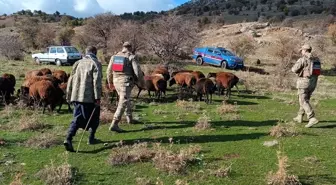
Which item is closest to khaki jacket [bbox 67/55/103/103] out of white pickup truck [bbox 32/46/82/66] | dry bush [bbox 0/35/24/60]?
white pickup truck [bbox 32/46/82/66]

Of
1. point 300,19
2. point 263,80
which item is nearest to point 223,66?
point 263,80

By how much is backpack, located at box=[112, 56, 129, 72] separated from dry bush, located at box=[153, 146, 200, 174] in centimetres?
277

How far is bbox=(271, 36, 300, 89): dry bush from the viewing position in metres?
22.1

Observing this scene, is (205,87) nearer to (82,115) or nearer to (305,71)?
(305,71)

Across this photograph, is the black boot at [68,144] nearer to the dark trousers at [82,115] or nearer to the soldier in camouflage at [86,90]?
the soldier in camouflage at [86,90]

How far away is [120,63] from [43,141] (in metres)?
2.43

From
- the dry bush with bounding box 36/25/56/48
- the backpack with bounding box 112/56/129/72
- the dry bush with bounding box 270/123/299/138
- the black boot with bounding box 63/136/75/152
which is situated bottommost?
the black boot with bounding box 63/136/75/152

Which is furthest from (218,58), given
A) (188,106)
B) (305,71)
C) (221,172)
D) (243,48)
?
(221,172)

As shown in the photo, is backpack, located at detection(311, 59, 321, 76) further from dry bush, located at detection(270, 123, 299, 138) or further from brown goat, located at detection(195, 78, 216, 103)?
brown goat, located at detection(195, 78, 216, 103)

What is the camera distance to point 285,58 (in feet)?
83.6

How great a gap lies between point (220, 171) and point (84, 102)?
2973 mm

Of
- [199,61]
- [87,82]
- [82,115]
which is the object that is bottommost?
[82,115]

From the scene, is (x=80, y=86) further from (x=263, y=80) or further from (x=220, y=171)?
(x=263, y=80)

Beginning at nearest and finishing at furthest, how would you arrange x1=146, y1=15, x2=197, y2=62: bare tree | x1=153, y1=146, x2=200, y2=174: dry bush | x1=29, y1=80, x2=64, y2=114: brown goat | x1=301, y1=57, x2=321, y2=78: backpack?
x1=153, y1=146, x2=200, y2=174: dry bush, x1=301, y1=57, x2=321, y2=78: backpack, x1=29, y1=80, x2=64, y2=114: brown goat, x1=146, y1=15, x2=197, y2=62: bare tree
